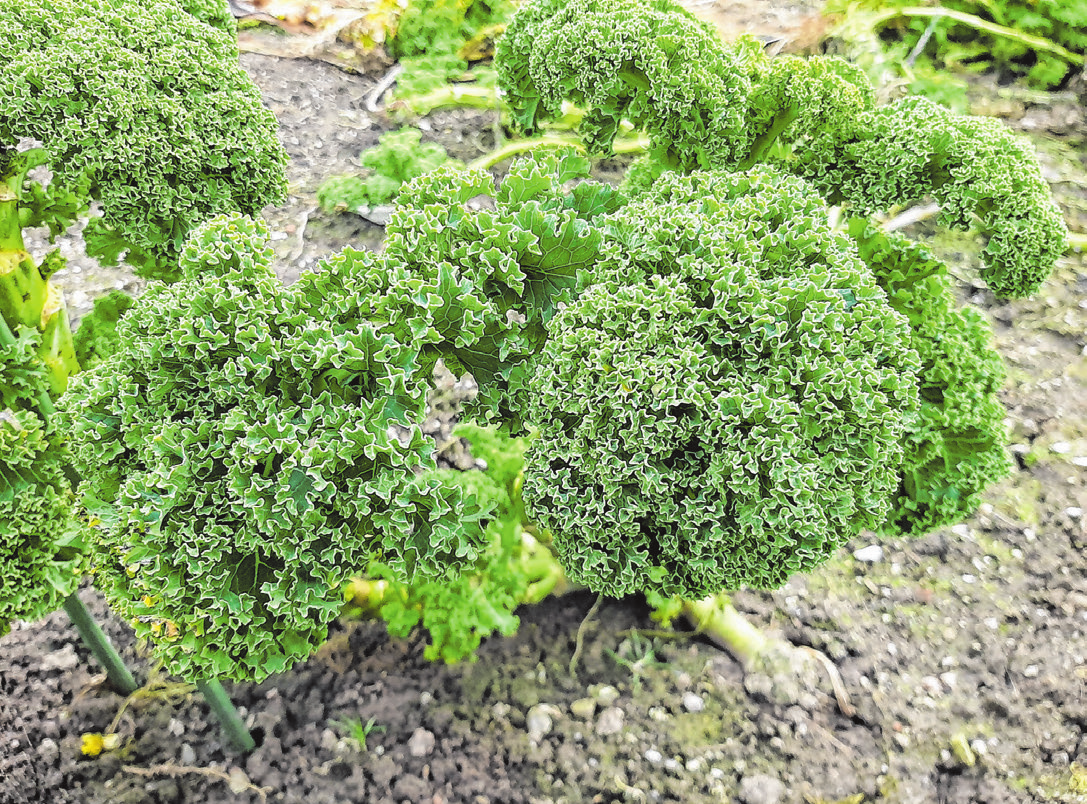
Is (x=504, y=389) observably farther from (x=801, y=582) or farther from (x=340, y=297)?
(x=801, y=582)

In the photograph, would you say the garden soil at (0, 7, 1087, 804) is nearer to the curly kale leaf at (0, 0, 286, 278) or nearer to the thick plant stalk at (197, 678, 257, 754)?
the thick plant stalk at (197, 678, 257, 754)

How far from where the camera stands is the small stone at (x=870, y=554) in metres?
3.47

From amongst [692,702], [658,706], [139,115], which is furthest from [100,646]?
[692,702]

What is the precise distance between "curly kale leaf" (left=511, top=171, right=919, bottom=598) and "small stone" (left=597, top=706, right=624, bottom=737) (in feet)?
3.37

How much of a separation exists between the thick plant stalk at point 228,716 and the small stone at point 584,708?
1218 mm

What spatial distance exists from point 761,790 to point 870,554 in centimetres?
137

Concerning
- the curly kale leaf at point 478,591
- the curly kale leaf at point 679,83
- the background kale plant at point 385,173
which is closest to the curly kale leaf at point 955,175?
the curly kale leaf at point 679,83

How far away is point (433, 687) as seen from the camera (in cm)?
285

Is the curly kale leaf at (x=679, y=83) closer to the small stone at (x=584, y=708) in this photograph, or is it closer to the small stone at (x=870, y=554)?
the small stone at (x=870, y=554)

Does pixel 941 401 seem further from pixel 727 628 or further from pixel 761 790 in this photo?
pixel 761 790

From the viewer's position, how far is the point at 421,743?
8.79 feet

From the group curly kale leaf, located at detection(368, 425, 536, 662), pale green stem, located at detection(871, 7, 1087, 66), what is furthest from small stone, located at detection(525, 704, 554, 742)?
pale green stem, located at detection(871, 7, 1087, 66)

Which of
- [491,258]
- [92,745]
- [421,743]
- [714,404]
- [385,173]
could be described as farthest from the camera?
[385,173]

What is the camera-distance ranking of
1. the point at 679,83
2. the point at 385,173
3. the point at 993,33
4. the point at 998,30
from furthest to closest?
the point at 993,33, the point at 998,30, the point at 385,173, the point at 679,83
